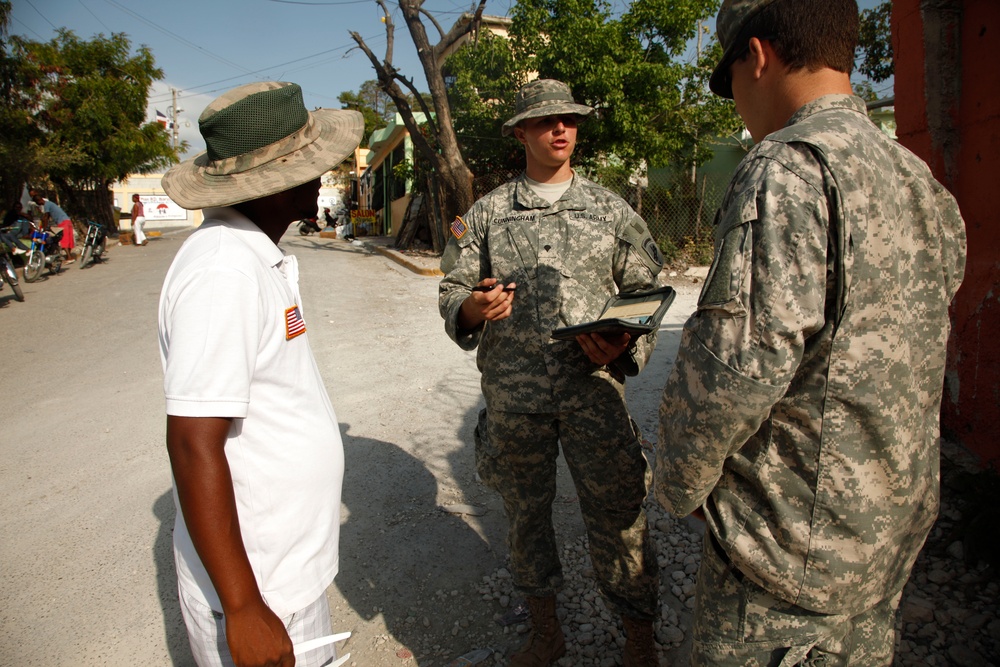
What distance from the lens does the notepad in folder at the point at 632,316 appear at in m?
1.71

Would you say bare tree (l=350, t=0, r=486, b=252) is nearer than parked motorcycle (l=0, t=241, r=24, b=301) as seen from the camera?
No

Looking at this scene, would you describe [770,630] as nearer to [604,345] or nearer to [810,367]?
[810,367]

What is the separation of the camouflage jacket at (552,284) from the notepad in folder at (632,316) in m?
0.21

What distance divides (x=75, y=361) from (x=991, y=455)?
298 inches

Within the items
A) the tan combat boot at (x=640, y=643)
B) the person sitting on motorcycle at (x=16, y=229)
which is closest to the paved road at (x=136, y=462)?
the tan combat boot at (x=640, y=643)

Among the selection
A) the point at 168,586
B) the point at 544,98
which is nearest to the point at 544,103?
the point at 544,98

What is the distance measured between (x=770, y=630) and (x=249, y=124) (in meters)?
1.61

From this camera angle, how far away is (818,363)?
1.19 meters

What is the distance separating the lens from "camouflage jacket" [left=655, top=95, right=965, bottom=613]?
1.13 metres

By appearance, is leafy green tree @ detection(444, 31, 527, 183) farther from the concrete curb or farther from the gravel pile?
the gravel pile

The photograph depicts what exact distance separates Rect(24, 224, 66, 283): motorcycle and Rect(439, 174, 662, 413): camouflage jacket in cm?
1216

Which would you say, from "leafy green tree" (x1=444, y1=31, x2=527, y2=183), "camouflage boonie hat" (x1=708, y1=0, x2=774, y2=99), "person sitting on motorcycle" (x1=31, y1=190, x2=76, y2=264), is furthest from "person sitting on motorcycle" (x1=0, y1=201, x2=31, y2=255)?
"camouflage boonie hat" (x1=708, y1=0, x2=774, y2=99)

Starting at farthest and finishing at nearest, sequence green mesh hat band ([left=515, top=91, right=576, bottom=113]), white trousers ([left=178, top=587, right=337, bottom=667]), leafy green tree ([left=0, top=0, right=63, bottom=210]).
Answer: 1. leafy green tree ([left=0, top=0, right=63, bottom=210])
2. green mesh hat band ([left=515, top=91, right=576, bottom=113])
3. white trousers ([left=178, top=587, right=337, bottom=667])

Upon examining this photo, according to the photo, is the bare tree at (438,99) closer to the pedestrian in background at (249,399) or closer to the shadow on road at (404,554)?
the shadow on road at (404,554)
